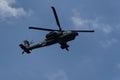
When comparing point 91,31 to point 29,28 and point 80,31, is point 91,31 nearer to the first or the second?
point 80,31

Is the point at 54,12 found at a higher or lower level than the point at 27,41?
lower

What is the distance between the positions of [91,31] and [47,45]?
33.2 ft

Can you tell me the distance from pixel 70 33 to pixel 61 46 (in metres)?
3.37

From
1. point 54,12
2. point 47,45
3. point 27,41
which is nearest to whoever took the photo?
point 54,12

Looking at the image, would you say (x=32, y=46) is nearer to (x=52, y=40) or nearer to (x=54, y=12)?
(x=52, y=40)

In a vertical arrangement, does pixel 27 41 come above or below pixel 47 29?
above

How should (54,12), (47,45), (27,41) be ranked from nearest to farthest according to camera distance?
(54,12) → (47,45) → (27,41)

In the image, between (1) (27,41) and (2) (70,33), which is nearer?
(2) (70,33)

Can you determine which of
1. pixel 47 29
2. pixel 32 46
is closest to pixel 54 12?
pixel 47 29

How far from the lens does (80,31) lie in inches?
3920

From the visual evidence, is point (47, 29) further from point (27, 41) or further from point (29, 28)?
point (27, 41)

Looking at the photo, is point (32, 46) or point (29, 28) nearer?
point (29, 28)

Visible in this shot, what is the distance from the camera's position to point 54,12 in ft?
311

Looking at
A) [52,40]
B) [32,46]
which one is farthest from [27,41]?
[52,40]
